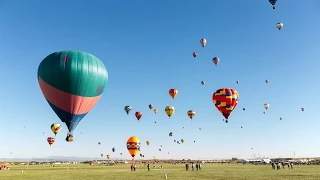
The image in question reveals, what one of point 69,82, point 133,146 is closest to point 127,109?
point 133,146

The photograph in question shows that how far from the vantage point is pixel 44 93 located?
32594 millimetres

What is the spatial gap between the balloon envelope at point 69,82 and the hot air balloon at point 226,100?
71.7 feet

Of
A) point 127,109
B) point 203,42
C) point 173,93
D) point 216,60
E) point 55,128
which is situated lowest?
point 55,128

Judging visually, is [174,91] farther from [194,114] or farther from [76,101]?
[76,101]

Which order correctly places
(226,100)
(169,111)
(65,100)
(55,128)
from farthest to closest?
(169,111) → (55,128) → (226,100) → (65,100)

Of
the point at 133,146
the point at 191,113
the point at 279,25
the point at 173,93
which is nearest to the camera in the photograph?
the point at 279,25

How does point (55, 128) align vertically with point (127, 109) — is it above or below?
below

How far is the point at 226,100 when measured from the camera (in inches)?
1855

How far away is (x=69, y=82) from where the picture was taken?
30703 millimetres

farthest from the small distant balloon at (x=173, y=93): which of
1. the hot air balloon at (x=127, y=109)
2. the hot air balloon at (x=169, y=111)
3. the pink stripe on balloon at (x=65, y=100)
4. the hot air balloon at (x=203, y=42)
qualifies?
the pink stripe on balloon at (x=65, y=100)

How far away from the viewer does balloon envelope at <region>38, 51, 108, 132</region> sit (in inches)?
1208

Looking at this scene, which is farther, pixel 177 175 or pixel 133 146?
pixel 133 146

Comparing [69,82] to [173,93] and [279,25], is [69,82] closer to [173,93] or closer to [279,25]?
[173,93]

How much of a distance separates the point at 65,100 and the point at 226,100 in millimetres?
25182
